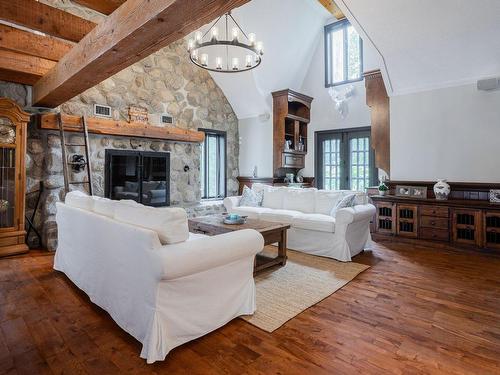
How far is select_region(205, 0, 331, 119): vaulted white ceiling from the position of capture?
5465 millimetres

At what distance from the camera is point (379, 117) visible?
5.36 meters

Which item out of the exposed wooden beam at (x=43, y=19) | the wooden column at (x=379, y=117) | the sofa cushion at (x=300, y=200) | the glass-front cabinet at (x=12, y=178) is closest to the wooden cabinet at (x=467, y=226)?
the wooden column at (x=379, y=117)

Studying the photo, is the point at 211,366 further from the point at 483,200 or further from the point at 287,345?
the point at 483,200

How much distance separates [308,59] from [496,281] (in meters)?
5.40

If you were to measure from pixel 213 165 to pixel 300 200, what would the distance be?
111 inches

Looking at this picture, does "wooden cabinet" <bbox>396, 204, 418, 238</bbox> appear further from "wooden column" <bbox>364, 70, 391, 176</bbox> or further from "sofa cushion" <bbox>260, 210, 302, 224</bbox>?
"sofa cushion" <bbox>260, 210, 302, 224</bbox>

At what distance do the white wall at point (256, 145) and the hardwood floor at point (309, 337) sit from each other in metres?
4.11

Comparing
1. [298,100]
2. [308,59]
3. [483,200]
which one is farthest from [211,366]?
[308,59]

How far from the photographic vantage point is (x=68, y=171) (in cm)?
447

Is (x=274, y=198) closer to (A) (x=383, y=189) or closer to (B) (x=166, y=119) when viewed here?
(A) (x=383, y=189)

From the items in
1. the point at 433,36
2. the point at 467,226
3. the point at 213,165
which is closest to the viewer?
the point at 433,36

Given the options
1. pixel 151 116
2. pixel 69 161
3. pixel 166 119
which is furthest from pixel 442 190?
pixel 69 161

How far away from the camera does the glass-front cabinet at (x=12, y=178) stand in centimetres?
382

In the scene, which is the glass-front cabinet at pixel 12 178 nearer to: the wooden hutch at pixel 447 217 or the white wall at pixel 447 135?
the wooden hutch at pixel 447 217
